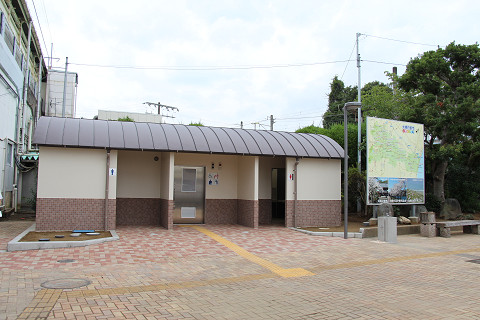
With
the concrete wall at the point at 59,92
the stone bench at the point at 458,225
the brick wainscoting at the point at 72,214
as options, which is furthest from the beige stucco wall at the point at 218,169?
the concrete wall at the point at 59,92

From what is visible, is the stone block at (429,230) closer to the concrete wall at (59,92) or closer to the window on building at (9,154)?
the window on building at (9,154)

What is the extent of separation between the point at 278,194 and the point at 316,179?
214 cm

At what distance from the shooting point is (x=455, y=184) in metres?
20.5

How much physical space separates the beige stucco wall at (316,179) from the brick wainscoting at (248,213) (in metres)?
1.43

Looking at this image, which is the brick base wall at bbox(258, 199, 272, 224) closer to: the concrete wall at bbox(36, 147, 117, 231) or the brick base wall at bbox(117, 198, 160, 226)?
the brick base wall at bbox(117, 198, 160, 226)

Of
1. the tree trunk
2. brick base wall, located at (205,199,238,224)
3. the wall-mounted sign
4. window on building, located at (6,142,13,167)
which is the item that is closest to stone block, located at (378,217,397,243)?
brick base wall, located at (205,199,238,224)

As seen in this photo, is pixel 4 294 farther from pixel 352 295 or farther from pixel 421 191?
pixel 421 191

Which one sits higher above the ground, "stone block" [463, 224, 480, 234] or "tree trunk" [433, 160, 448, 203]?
"tree trunk" [433, 160, 448, 203]

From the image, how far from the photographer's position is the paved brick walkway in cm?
560

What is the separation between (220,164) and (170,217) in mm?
3356

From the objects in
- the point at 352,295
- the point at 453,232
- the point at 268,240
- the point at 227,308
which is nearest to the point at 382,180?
the point at 453,232

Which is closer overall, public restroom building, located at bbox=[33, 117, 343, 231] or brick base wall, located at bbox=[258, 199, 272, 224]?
public restroom building, located at bbox=[33, 117, 343, 231]

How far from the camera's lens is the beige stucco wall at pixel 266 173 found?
16203 millimetres

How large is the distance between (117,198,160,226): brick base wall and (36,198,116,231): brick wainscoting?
1.77 meters
